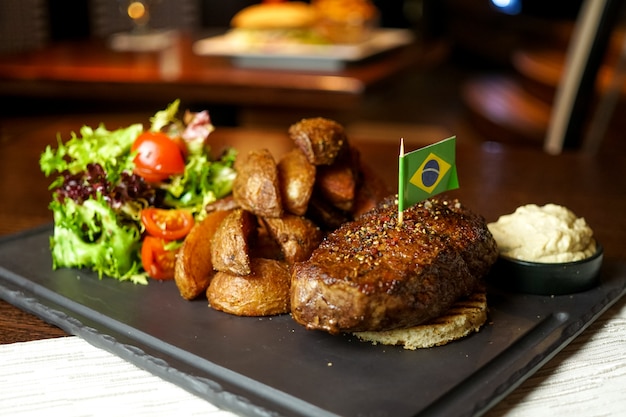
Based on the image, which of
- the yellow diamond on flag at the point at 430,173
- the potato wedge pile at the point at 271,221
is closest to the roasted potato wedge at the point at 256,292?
the potato wedge pile at the point at 271,221

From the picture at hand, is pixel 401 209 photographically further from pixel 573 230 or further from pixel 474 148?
pixel 474 148

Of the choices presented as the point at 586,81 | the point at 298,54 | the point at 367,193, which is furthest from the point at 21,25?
the point at 367,193

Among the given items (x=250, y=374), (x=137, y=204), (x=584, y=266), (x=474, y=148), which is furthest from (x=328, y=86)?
(x=250, y=374)

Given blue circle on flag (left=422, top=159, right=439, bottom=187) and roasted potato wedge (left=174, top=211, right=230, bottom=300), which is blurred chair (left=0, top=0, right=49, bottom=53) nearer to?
roasted potato wedge (left=174, top=211, right=230, bottom=300)

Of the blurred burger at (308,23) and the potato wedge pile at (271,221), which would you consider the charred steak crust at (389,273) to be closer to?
the potato wedge pile at (271,221)

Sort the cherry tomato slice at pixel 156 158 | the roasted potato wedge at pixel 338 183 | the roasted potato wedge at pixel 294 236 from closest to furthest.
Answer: the roasted potato wedge at pixel 294 236
the roasted potato wedge at pixel 338 183
the cherry tomato slice at pixel 156 158

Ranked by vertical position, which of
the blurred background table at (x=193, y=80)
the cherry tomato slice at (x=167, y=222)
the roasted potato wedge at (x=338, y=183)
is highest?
the roasted potato wedge at (x=338, y=183)

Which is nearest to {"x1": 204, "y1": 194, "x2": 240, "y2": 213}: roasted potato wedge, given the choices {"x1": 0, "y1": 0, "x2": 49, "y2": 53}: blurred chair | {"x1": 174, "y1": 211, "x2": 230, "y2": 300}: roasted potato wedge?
{"x1": 174, "y1": 211, "x2": 230, "y2": 300}: roasted potato wedge
